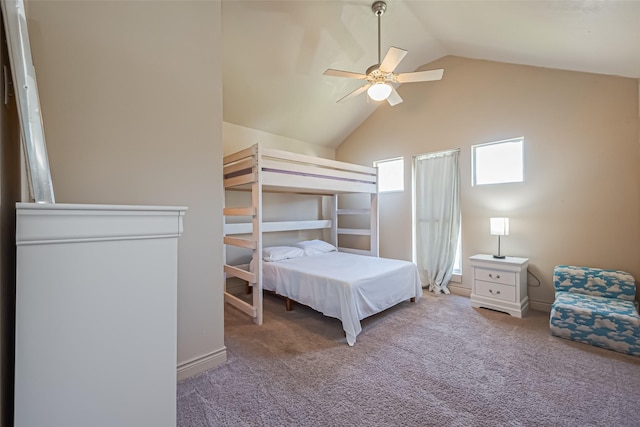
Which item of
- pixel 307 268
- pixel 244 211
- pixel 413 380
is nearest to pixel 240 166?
pixel 244 211

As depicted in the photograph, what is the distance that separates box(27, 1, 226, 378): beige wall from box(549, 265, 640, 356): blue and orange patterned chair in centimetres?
302

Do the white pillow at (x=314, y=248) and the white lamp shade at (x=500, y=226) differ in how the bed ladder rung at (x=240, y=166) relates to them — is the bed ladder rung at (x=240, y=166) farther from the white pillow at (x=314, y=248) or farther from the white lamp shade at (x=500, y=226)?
the white lamp shade at (x=500, y=226)

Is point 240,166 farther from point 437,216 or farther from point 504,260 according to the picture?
point 504,260

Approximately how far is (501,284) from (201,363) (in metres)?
3.13

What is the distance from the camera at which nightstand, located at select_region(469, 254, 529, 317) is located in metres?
2.87

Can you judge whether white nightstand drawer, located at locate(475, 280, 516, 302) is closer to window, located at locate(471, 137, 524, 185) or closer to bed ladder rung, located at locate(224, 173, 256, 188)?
window, located at locate(471, 137, 524, 185)

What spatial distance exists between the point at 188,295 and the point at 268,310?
1.47m

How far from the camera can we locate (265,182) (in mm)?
2764

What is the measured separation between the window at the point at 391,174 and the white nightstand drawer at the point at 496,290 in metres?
1.84

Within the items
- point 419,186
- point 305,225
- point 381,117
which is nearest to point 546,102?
point 419,186

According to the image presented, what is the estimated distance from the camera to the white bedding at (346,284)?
241 centimetres

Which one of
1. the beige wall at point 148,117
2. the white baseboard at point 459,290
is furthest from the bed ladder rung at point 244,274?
the white baseboard at point 459,290

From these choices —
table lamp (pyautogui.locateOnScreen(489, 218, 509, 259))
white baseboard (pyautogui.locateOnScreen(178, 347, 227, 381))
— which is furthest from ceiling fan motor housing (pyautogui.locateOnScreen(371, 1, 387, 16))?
white baseboard (pyautogui.locateOnScreen(178, 347, 227, 381))

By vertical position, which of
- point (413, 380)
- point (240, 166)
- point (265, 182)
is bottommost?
point (413, 380)
